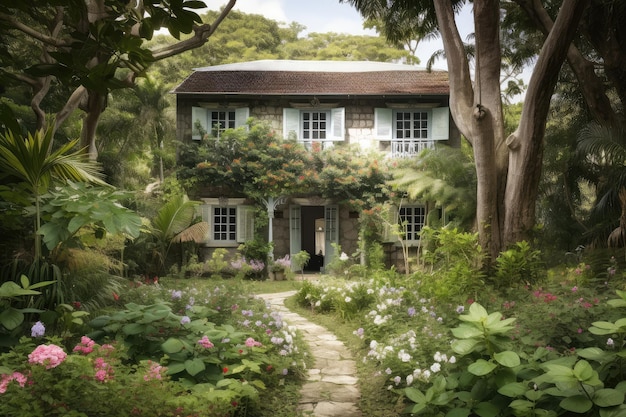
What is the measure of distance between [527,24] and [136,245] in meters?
9.34

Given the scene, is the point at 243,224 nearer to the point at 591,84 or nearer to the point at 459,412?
the point at 591,84

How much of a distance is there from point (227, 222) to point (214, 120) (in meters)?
2.96

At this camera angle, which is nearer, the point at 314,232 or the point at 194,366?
the point at 194,366

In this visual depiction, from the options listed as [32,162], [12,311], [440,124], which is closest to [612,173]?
[440,124]

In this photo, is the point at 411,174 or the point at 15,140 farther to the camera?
the point at 411,174

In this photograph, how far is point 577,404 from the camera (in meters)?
2.94

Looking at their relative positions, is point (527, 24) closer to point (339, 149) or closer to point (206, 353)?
point (339, 149)

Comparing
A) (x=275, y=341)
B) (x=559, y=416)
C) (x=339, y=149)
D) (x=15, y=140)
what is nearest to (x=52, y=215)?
(x=15, y=140)

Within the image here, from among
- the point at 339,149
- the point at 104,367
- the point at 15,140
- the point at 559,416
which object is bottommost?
the point at 559,416

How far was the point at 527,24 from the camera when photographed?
11.4m

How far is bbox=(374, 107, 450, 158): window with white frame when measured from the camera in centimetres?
1553

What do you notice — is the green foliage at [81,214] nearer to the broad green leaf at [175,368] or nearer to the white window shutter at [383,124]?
the broad green leaf at [175,368]

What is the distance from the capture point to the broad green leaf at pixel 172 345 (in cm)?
381

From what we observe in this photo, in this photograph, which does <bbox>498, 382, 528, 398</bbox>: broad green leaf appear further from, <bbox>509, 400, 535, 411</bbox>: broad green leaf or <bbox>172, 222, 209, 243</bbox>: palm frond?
<bbox>172, 222, 209, 243</bbox>: palm frond
